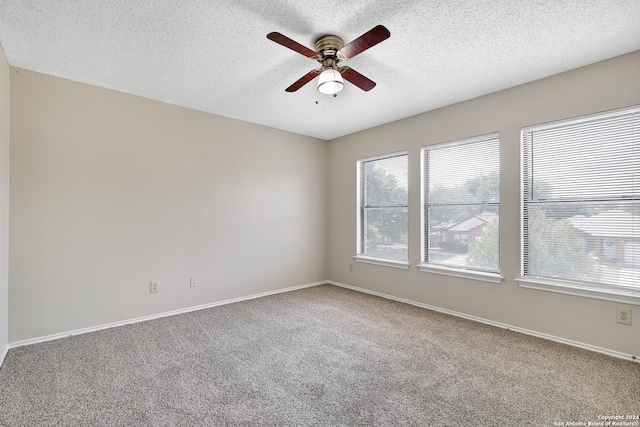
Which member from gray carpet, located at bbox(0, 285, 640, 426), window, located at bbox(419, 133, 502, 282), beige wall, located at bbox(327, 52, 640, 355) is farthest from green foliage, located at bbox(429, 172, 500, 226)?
gray carpet, located at bbox(0, 285, 640, 426)

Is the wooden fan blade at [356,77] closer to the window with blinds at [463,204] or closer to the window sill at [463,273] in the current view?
the window with blinds at [463,204]

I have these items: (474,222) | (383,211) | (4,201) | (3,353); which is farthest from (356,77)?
(3,353)

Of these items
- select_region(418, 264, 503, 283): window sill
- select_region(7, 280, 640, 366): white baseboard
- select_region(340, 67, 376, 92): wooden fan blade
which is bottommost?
select_region(7, 280, 640, 366): white baseboard

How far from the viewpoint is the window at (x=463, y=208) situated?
333 cm

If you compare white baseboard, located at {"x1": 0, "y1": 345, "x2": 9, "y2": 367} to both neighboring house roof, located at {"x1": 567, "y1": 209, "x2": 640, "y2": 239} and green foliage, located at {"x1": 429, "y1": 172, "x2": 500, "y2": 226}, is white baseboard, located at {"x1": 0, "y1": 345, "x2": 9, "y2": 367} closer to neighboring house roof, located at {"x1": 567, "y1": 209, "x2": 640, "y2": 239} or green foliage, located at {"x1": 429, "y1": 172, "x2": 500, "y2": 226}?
green foliage, located at {"x1": 429, "y1": 172, "x2": 500, "y2": 226}

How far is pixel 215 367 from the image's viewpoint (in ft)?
7.70

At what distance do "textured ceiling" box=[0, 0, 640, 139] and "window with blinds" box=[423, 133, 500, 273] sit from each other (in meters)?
0.70

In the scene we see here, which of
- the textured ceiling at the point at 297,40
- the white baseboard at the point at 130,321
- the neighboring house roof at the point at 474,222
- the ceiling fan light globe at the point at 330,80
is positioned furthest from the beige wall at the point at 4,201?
the neighboring house roof at the point at 474,222

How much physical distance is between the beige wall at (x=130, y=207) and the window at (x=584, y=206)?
323cm

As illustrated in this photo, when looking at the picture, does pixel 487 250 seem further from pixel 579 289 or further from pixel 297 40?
pixel 297 40

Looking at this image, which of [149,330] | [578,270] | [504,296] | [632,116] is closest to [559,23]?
[632,116]

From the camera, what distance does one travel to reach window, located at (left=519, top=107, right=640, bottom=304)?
2518mm

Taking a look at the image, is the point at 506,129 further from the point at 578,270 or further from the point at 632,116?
the point at 578,270

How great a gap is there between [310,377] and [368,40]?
239cm
